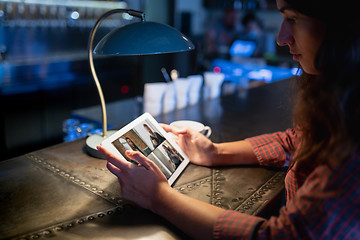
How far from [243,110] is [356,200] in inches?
54.4

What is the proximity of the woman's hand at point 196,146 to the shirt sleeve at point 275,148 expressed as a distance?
0.18 m

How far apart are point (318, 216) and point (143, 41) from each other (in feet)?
2.43

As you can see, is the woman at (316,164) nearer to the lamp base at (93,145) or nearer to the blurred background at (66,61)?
the lamp base at (93,145)

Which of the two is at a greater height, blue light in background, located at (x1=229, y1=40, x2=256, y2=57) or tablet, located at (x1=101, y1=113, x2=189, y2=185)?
tablet, located at (x1=101, y1=113, x2=189, y2=185)

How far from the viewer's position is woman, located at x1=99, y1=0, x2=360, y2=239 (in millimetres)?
715

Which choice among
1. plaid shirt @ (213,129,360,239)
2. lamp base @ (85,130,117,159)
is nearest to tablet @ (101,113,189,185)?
lamp base @ (85,130,117,159)

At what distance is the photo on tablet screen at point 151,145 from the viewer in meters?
1.15

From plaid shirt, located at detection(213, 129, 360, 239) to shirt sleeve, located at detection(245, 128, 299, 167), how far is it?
46cm

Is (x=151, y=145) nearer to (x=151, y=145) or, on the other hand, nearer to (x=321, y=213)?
(x=151, y=145)

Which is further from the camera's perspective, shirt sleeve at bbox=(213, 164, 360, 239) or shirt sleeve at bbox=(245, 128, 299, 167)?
shirt sleeve at bbox=(245, 128, 299, 167)

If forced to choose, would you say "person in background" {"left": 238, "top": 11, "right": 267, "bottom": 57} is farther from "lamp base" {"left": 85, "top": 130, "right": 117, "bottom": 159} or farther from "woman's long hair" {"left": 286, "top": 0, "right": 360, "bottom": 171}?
"woman's long hair" {"left": 286, "top": 0, "right": 360, "bottom": 171}

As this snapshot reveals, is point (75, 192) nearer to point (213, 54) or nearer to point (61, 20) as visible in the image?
point (61, 20)

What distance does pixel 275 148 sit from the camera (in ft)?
4.36

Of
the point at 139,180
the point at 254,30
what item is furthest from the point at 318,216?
the point at 254,30
